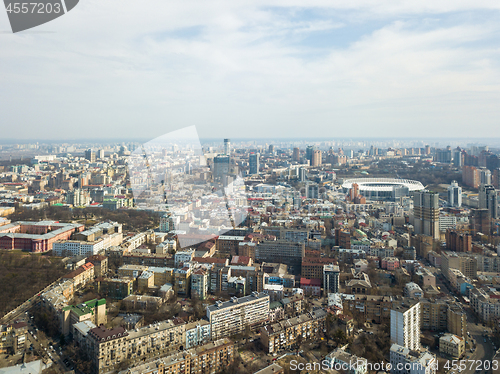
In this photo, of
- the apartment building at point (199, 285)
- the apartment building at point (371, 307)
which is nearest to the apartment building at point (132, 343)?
the apartment building at point (199, 285)

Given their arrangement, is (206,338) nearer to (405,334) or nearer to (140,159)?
(405,334)

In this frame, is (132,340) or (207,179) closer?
(132,340)

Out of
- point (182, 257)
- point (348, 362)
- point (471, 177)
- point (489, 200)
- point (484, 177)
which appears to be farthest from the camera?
point (471, 177)

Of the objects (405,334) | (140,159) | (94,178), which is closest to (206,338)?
(405,334)

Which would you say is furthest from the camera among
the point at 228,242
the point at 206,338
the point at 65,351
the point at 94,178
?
the point at 94,178

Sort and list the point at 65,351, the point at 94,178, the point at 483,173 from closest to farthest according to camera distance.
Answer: the point at 65,351 < the point at 94,178 < the point at 483,173

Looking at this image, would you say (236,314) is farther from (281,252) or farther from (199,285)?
(281,252)

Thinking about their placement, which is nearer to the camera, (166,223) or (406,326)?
(406,326)

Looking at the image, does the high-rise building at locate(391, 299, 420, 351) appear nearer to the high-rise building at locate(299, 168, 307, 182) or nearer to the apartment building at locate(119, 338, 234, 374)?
the apartment building at locate(119, 338, 234, 374)

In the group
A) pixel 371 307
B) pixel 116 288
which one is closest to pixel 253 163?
pixel 116 288
